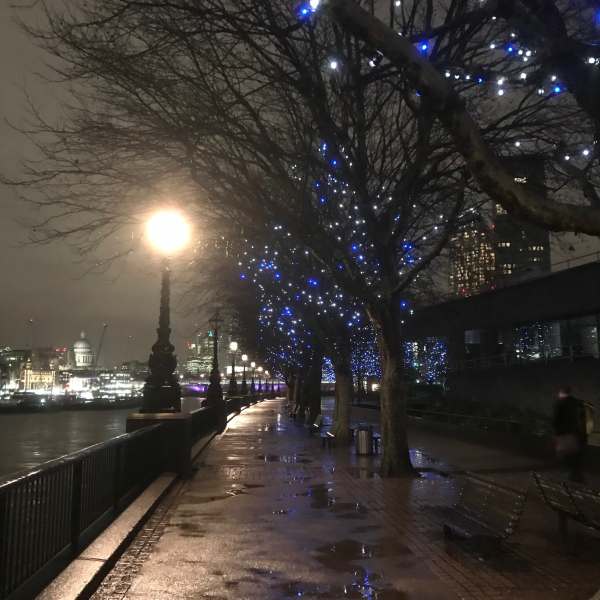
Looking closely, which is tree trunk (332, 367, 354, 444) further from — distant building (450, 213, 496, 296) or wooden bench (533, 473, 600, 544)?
wooden bench (533, 473, 600, 544)

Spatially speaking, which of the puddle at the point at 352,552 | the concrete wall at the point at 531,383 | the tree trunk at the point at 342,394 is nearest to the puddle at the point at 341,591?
the puddle at the point at 352,552

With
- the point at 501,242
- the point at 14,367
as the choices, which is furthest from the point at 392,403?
the point at 14,367

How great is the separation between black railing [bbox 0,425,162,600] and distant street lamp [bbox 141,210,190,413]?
517 centimetres

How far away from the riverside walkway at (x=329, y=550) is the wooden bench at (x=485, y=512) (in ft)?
0.77

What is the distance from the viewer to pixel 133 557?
7531 mm

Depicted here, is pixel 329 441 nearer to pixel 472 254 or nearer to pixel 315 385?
pixel 472 254

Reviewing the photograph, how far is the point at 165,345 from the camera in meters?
16.0

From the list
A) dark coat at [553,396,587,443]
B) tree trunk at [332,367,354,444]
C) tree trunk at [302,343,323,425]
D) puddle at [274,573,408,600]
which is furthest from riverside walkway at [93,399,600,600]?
tree trunk at [302,343,323,425]

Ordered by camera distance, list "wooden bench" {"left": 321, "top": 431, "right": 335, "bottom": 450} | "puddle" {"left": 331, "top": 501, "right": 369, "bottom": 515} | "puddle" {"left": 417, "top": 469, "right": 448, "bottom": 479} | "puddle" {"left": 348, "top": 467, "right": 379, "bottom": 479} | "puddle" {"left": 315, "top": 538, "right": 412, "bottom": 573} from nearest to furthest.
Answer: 1. "puddle" {"left": 315, "top": 538, "right": 412, "bottom": 573}
2. "puddle" {"left": 331, "top": 501, "right": 369, "bottom": 515}
3. "puddle" {"left": 417, "top": 469, "right": 448, "bottom": 479}
4. "puddle" {"left": 348, "top": 467, "right": 379, "bottom": 479}
5. "wooden bench" {"left": 321, "top": 431, "right": 335, "bottom": 450}

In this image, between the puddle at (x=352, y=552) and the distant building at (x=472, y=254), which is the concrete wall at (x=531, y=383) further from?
the puddle at (x=352, y=552)

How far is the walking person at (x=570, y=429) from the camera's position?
10859 mm

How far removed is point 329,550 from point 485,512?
1867mm

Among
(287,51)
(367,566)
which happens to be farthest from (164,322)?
(367,566)

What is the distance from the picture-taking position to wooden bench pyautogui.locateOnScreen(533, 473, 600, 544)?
7102mm
